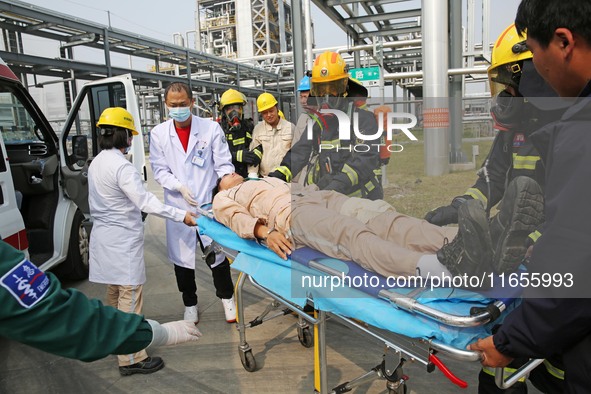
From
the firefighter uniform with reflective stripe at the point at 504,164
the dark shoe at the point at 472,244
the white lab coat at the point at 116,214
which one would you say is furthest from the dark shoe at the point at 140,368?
the firefighter uniform with reflective stripe at the point at 504,164

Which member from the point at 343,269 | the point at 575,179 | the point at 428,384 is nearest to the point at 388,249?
the point at 343,269

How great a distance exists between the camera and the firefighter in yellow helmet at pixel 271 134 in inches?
185

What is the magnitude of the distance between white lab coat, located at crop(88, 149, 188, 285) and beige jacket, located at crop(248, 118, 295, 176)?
2086 mm

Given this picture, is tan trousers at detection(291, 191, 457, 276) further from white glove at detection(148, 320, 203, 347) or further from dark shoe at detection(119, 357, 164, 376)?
dark shoe at detection(119, 357, 164, 376)

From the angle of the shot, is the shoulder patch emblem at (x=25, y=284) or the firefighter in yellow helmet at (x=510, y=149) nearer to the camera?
the shoulder patch emblem at (x=25, y=284)

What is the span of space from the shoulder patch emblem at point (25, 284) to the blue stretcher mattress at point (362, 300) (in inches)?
42.8

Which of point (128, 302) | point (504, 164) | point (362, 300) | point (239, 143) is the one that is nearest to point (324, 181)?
point (504, 164)

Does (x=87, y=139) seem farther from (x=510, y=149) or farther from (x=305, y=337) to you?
(x=510, y=149)

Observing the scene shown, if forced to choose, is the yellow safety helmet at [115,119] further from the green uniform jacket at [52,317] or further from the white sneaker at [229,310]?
the green uniform jacket at [52,317]

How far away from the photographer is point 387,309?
1.56m

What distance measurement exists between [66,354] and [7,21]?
31.3 feet

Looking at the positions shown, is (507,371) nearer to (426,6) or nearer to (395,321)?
(395,321)

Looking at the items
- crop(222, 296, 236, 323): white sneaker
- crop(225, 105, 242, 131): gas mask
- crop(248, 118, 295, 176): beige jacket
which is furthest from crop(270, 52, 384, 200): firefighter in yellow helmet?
crop(225, 105, 242, 131): gas mask

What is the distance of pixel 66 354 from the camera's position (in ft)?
3.53
